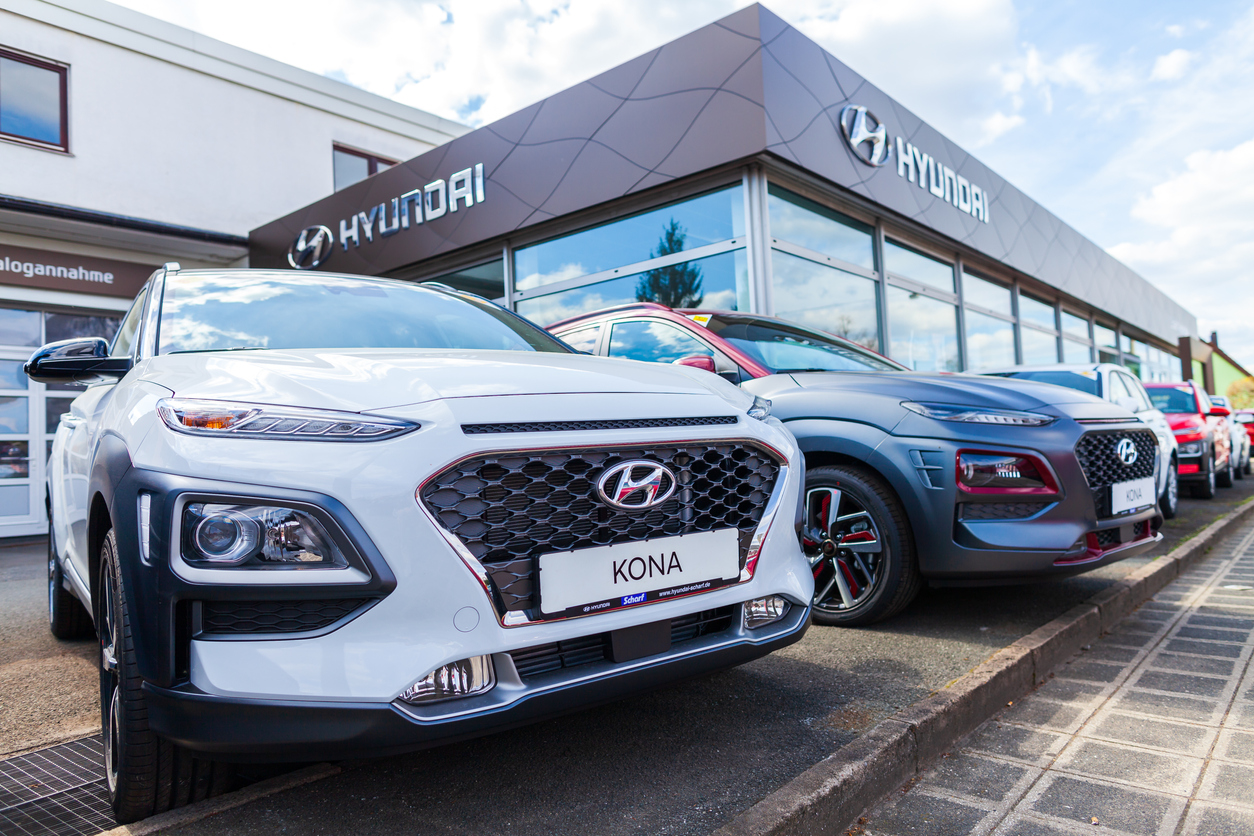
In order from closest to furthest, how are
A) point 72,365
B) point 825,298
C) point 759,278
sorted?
point 72,365 < point 759,278 < point 825,298

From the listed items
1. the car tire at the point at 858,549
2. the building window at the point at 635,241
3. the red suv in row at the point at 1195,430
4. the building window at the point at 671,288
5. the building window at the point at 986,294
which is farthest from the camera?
the building window at the point at 986,294

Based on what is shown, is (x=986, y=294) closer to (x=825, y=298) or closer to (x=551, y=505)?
(x=825, y=298)

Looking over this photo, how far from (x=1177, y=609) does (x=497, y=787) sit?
4.00 m

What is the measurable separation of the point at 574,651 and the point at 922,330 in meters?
10.1

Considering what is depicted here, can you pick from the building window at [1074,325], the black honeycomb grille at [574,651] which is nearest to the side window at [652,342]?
the black honeycomb grille at [574,651]

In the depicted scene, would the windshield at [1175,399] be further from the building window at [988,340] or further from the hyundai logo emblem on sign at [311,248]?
the hyundai logo emblem on sign at [311,248]

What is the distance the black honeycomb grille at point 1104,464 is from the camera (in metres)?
3.46

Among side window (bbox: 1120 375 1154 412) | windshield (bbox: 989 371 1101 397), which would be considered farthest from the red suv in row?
windshield (bbox: 989 371 1101 397)

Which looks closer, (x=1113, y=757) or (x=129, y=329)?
(x=1113, y=757)

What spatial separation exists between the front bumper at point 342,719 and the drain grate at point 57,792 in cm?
57

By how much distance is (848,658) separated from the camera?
10.3 feet

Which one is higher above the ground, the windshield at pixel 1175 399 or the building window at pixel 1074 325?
the building window at pixel 1074 325

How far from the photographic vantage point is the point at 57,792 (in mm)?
2160

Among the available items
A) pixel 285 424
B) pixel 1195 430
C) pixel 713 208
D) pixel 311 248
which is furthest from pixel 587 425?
pixel 311 248
